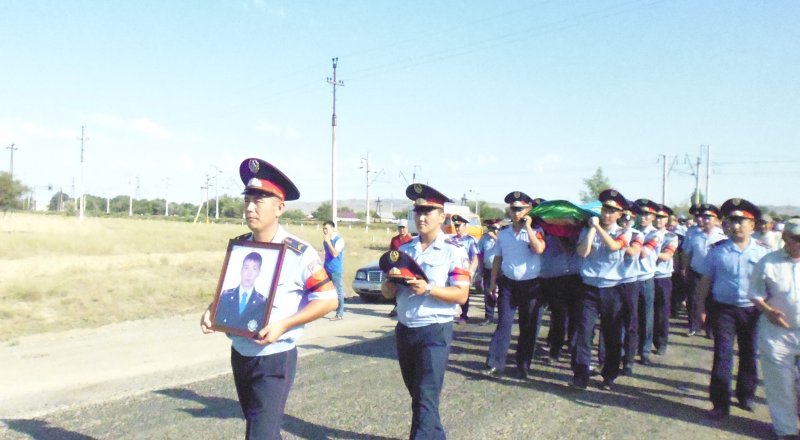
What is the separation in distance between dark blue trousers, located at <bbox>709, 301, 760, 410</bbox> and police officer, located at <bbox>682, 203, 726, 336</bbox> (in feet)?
9.38

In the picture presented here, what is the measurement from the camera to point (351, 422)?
5.76 metres

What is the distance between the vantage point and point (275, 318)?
3521mm

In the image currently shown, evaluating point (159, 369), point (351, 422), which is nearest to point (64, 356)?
point (159, 369)

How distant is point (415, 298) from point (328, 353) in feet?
14.4

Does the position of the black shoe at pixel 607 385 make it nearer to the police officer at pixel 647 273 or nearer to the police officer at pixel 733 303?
the police officer at pixel 733 303

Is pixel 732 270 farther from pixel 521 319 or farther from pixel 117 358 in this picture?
pixel 117 358

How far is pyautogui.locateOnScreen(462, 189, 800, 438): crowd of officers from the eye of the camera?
5.45 m

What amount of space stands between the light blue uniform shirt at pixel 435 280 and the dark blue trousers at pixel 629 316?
3.01 metres

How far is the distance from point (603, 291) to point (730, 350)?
1.36 m

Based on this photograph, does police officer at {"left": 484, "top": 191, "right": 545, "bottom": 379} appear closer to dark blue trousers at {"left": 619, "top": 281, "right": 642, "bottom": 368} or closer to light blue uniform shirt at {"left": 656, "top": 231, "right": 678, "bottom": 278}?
dark blue trousers at {"left": 619, "top": 281, "right": 642, "bottom": 368}

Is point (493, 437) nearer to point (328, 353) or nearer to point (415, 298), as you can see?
point (415, 298)

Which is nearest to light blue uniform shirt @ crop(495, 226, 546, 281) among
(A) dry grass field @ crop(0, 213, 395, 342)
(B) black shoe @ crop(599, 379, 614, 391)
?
(B) black shoe @ crop(599, 379, 614, 391)

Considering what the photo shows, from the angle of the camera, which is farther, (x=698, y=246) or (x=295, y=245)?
(x=698, y=246)

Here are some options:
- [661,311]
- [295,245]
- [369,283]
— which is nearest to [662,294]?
[661,311]
